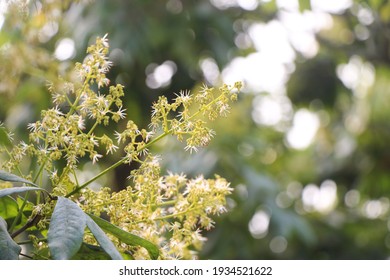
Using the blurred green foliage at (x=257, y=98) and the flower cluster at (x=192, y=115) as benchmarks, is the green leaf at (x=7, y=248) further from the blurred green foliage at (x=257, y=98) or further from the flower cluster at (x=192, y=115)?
the blurred green foliage at (x=257, y=98)

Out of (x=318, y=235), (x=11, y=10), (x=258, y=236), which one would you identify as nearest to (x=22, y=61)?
(x=11, y=10)

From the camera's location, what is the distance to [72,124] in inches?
30.9

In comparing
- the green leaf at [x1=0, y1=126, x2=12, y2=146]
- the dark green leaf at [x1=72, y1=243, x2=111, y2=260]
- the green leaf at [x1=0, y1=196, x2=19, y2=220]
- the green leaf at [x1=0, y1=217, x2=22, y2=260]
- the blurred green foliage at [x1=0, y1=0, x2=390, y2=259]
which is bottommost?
the green leaf at [x1=0, y1=217, x2=22, y2=260]

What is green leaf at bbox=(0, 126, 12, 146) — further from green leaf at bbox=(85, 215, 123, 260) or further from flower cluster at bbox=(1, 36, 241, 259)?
green leaf at bbox=(85, 215, 123, 260)

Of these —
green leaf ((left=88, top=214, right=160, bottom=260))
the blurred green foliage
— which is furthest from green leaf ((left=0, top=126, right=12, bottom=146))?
the blurred green foliage

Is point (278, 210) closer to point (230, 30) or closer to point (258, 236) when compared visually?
point (230, 30)

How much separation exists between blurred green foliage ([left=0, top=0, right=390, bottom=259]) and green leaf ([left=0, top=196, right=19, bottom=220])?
32 centimetres

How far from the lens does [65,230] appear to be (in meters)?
0.68

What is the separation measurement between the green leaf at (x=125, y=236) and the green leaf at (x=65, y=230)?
5cm

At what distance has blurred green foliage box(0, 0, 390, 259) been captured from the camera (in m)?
2.86

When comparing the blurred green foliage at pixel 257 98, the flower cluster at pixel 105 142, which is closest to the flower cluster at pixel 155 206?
the flower cluster at pixel 105 142

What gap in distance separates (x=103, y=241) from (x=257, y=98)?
5.57 meters

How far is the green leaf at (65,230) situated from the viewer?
2.15 feet

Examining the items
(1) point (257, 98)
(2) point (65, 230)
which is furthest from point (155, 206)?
(1) point (257, 98)
